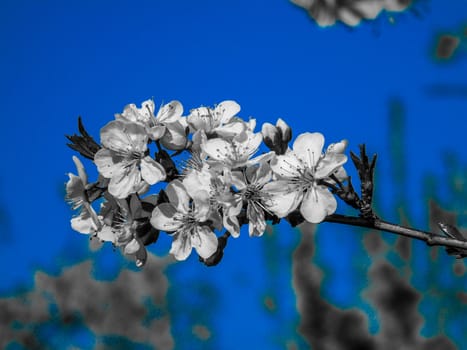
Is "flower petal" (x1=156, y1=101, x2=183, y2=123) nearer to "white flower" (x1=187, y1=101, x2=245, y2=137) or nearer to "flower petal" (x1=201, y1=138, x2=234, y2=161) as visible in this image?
"white flower" (x1=187, y1=101, x2=245, y2=137)

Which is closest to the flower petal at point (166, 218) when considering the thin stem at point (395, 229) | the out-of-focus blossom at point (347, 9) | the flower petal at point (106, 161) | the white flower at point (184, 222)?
the white flower at point (184, 222)

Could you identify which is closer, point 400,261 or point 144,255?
point 144,255

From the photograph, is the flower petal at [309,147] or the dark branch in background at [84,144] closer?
the flower petal at [309,147]

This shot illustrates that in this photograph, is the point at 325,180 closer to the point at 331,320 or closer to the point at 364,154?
the point at 364,154

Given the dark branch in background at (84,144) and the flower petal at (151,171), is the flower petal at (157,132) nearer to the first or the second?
the flower petal at (151,171)

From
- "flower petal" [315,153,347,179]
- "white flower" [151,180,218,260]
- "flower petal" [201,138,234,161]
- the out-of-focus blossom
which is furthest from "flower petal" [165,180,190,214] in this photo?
the out-of-focus blossom

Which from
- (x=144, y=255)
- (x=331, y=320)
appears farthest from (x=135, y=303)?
(x=144, y=255)

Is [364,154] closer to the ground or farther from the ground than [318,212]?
farther from the ground
